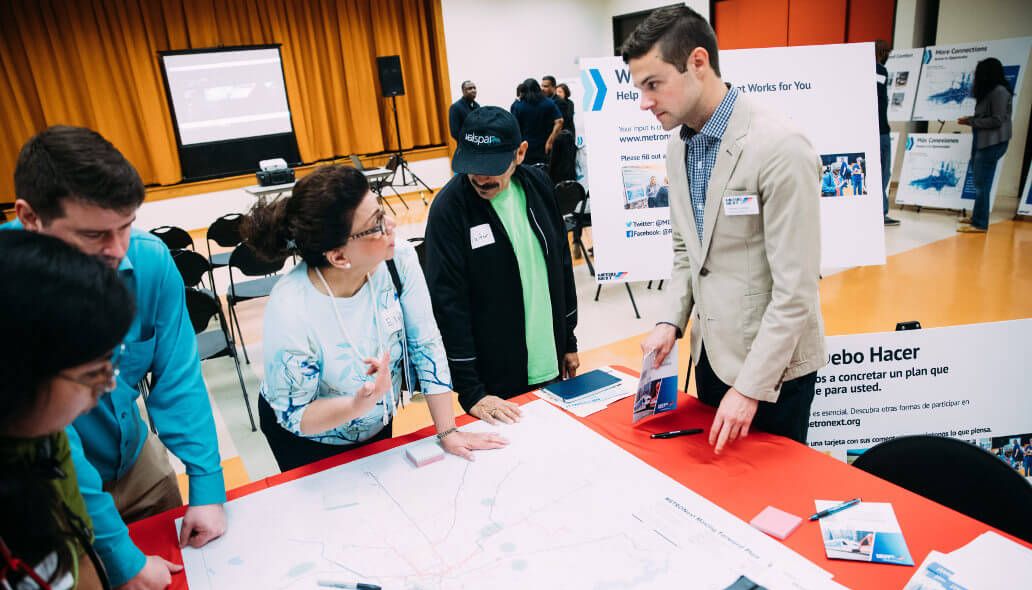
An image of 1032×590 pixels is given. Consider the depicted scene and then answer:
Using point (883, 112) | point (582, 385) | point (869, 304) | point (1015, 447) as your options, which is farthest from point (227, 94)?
point (1015, 447)

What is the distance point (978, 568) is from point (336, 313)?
1290 mm

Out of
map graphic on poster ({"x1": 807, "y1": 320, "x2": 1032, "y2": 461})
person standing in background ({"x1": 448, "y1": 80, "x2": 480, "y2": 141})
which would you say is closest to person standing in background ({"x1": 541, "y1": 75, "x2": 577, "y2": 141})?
person standing in background ({"x1": 448, "y1": 80, "x2": 480, "y2": 141})

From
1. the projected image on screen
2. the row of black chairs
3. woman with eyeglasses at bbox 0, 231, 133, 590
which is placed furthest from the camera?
the projected image on screen

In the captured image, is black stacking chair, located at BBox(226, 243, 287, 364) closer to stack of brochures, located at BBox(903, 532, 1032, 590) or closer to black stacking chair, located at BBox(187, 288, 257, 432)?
black stacking chair, located at BBox(187, 288, 257, 432)

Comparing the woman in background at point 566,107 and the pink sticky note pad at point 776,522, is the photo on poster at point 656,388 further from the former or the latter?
the woman in background at point 566,107

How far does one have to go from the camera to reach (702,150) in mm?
1510

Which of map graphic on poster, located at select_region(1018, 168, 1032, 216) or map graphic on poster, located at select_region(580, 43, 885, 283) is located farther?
map graphic on poster, located at select_region(1018, 168, 1032, 216)

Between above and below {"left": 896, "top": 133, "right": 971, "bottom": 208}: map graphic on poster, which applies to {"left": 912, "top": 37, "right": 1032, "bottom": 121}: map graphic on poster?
above

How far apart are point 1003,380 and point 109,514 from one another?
2609mm

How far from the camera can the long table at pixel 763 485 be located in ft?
3.40

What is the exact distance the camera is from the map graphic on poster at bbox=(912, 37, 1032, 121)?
5926 millimetres

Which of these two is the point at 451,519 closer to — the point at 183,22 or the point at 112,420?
the point at 112,420

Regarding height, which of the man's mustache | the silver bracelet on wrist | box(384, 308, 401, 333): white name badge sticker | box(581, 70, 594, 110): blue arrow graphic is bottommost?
the silver bracelet on wrist

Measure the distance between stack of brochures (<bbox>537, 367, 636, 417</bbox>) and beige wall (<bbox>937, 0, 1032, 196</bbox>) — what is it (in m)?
7.13
